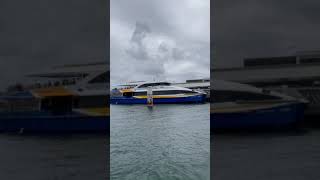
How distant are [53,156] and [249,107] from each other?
271cm

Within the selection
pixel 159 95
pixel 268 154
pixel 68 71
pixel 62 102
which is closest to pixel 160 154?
pixel 268 154

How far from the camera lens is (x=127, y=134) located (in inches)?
361

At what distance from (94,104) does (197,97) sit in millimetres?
16281

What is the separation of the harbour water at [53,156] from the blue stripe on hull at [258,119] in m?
1.57

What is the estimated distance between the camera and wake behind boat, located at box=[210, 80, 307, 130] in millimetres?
3924

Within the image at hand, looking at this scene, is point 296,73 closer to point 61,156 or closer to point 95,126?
point 95,126

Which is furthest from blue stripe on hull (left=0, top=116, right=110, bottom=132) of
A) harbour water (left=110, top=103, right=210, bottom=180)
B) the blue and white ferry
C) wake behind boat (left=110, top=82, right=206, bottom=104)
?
wake behind boat (left=110, top=82, right=206, bottom=104)

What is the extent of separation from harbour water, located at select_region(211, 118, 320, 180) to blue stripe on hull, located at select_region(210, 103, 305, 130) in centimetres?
11

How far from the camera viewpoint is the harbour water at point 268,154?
12.3 ft

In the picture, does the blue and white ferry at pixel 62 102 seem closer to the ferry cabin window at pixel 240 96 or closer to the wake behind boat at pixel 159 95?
the ferry cabin window at pixel 240 96

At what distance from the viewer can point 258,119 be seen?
420cm

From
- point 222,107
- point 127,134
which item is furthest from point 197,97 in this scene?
point 222,107

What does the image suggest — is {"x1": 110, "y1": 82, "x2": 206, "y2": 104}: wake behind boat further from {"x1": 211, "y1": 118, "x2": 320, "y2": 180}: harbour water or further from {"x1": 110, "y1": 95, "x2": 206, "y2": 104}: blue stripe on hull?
{"x1": 211, "y1": 118, "x2": 320, "y2": 180}: harbour water

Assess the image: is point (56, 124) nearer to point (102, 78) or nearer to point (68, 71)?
point (68, 71)
